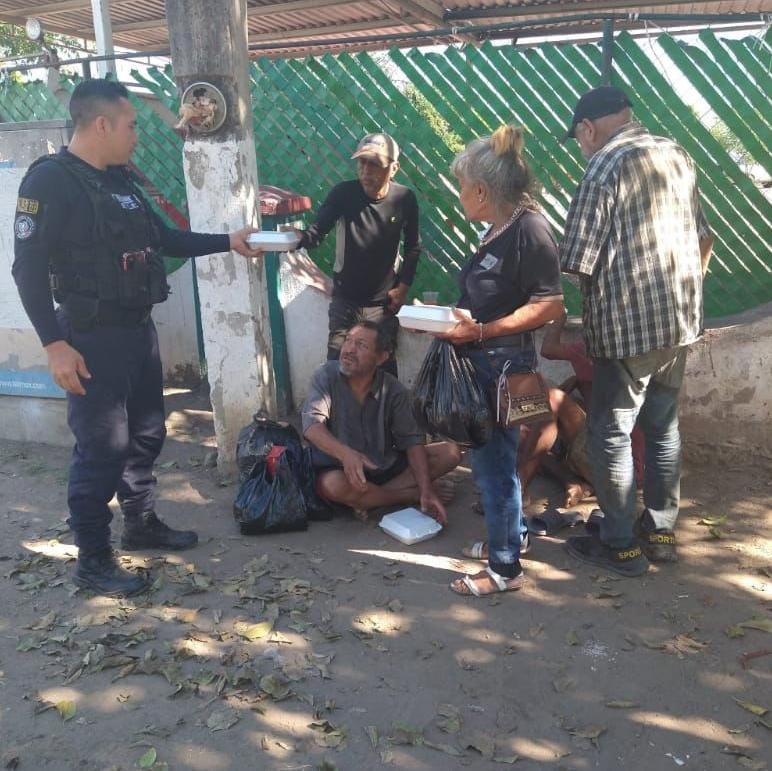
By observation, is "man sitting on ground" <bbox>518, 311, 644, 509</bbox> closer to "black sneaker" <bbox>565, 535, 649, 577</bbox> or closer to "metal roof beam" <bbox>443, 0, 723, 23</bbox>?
"black sneaker" <bbox>565, 535, 649, 577</bbox>

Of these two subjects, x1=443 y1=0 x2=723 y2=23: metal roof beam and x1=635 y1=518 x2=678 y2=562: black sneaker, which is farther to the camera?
x1=443 y1=0 x2=723 y2=23: metal roof beam

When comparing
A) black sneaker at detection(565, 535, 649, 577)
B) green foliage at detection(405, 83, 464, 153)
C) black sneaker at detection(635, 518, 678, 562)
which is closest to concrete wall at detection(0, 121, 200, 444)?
green foliage at detection(405, 83, 464, 153)

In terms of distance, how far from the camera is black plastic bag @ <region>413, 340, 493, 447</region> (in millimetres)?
2781

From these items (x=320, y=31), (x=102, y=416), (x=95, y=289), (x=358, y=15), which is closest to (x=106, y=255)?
(x=95, y=289)

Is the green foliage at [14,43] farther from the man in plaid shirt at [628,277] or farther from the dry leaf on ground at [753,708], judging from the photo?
the dry leaf on ground at [753,708]

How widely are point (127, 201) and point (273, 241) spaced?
76 cm

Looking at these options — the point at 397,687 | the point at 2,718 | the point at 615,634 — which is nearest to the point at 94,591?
the point at 2,718

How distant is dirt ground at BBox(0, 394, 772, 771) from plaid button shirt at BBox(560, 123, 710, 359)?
3.64 ft

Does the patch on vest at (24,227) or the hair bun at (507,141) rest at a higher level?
the hair bun at (507,141)

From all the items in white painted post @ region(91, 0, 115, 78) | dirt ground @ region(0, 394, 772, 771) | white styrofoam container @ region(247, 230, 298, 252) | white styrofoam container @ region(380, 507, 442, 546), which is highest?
white painted post @ region(91, 0, 115, 78)

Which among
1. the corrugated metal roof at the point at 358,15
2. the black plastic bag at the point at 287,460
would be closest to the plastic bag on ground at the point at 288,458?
the black plastic bag at the point at 287,460

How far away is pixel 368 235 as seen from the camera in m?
4.34

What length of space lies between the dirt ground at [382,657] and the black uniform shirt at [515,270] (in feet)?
4.09

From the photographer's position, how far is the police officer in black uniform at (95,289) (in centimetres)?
292
